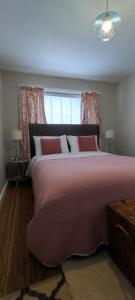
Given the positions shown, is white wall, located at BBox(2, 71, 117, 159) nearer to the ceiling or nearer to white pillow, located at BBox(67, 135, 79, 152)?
the ceiling

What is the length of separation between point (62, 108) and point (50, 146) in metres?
1.30

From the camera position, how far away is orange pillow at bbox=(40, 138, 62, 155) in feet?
10.5

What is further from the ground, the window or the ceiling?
the ceiling

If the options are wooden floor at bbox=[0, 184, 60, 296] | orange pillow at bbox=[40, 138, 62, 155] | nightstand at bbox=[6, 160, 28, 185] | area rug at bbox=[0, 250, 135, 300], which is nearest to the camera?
area rug at bbox=[0, 250, 135, 300]

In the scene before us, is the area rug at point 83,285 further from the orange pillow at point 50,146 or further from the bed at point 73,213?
the orange pillow at point 50,146

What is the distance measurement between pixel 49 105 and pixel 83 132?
43.0 inches

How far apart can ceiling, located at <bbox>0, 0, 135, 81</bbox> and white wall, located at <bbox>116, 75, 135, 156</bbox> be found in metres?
0.42

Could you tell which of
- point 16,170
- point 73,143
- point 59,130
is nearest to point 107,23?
point 73,143

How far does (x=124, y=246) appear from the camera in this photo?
3.80ft

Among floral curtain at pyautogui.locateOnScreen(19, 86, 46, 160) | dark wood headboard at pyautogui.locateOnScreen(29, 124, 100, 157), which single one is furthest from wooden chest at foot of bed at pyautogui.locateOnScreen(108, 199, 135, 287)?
floral curtain at pyautogui.locateOnScreen(19, 86, 46, 160)

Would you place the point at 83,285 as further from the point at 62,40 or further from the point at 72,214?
the point at 62,40

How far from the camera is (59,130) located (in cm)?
377

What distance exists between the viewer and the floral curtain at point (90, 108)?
409 cm

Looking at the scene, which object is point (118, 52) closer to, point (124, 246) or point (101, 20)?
point (101, 20)
